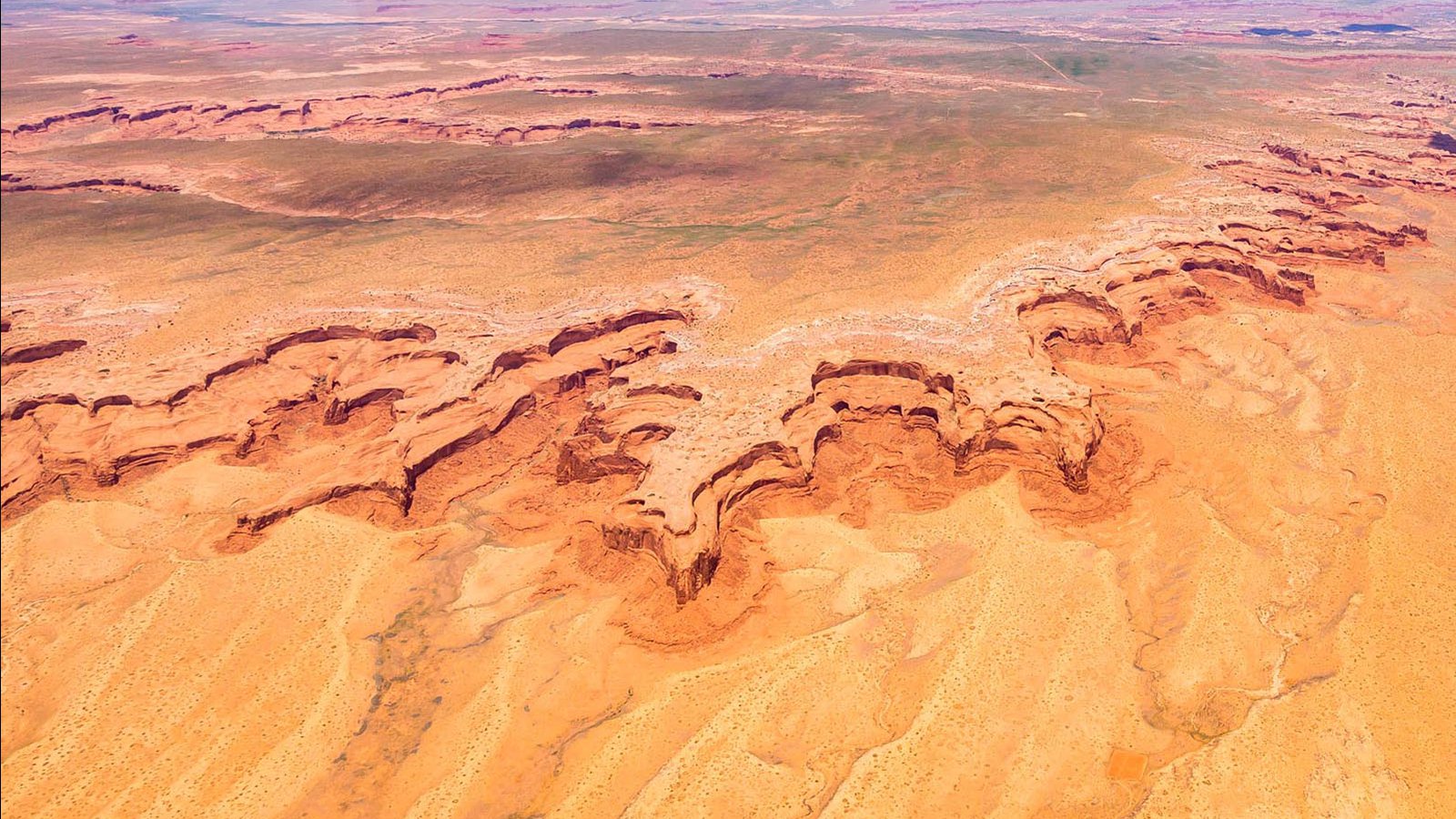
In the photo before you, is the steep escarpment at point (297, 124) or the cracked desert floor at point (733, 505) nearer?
the cracked desert floor at point (733, 505)

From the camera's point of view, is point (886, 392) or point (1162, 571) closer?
point (1162, 571)

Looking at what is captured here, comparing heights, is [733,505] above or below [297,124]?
below

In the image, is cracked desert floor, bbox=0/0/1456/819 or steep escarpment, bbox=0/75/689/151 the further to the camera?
steep escarpment, bbox=0/75/689/151

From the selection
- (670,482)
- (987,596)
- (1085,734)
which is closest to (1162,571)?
(987,596)

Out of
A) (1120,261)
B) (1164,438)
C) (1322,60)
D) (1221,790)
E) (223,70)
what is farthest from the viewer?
(1322,60)

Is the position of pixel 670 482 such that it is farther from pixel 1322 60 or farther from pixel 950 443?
pixel 1322 60

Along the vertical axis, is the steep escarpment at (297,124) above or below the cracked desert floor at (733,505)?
above

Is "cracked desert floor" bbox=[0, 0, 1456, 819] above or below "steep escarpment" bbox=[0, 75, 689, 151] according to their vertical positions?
below

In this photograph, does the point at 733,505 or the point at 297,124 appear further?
the point at 297,124
